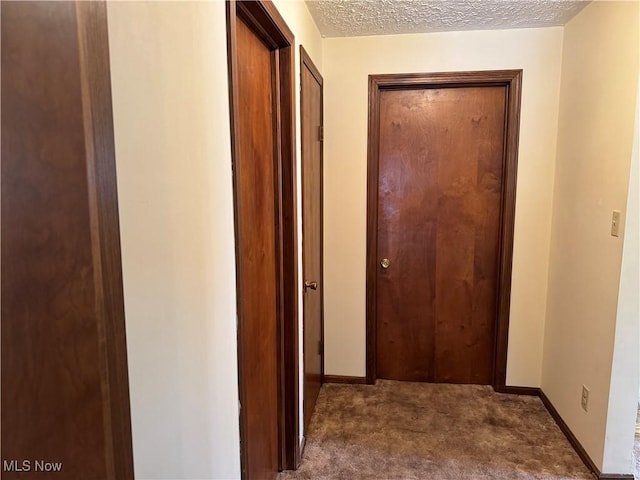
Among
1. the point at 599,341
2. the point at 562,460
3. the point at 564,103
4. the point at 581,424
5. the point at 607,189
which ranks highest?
the point at 564,103

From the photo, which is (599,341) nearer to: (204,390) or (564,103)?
(564,103)

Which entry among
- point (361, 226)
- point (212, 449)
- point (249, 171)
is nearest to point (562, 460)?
point (361, 226)

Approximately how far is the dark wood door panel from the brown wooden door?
1.22 metres

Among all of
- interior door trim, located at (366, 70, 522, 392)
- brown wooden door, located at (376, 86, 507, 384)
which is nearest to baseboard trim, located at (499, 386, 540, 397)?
interior door trim, located at (366, 70, 522, 392)

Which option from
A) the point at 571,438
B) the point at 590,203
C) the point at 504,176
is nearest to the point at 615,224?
the point at 590,203

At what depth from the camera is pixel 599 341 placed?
2.07 m

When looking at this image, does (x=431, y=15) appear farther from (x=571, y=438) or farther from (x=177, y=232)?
(x=571, y=438)

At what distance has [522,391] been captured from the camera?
2883 mm

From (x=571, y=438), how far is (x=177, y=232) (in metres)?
2.45

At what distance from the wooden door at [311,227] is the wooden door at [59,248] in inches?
63.1

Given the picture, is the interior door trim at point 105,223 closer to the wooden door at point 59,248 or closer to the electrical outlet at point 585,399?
the wooden door at point 59,248

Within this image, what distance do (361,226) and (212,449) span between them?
6.47ft

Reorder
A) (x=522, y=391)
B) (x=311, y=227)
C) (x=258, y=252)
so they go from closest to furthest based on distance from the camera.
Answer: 1. (x=258, y=252)
2. (x=311, y=227)
3. (x=522, y=391)

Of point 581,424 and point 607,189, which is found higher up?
point 607,189
